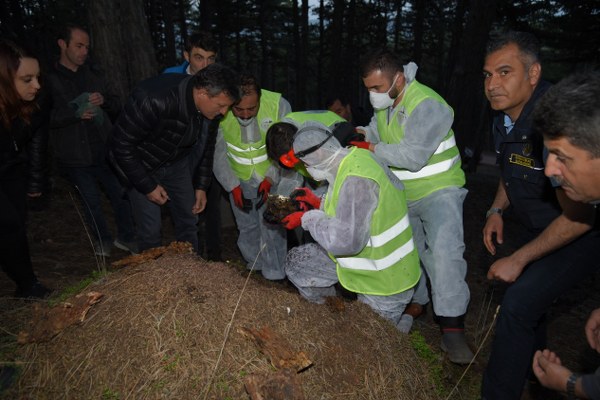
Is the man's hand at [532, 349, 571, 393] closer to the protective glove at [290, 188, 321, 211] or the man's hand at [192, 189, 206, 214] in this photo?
the protective glove at [290, 188, 321, 211]

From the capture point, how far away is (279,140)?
292 cm

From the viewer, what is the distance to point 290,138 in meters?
2.92

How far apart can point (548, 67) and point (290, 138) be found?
157 ft

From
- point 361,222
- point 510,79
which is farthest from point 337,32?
point 361,222

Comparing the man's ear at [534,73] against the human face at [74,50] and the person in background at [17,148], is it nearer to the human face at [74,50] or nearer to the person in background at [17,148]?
the person in background at [17,148]

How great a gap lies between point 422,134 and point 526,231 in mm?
1084

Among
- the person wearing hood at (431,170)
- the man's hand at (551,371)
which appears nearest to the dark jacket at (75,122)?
the person wearing hood at (431,170)

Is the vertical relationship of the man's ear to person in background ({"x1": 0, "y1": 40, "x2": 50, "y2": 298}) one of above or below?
above

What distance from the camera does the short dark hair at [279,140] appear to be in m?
2.91

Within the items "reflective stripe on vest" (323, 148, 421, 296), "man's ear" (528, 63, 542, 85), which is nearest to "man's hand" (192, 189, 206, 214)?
"reflective stripe on vest" (323, 148, 421, 296)

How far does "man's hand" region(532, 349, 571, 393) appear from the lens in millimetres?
1751

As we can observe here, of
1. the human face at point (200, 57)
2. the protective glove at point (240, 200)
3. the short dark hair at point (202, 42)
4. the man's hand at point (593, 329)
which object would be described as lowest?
the protective glove at point (240, 200)

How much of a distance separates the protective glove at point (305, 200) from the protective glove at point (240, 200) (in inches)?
51.9

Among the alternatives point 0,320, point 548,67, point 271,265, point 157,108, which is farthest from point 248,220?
point 548,67
